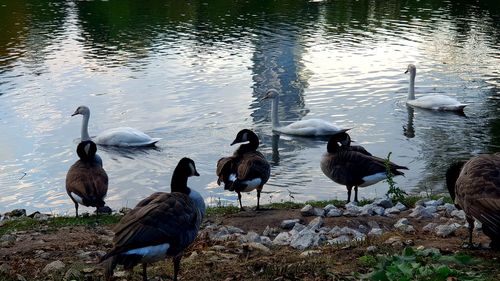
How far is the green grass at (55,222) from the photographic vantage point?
1261 centimetres

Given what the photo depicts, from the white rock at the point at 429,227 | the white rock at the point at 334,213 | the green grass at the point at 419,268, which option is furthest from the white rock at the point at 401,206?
the green grass at the point at 419,268

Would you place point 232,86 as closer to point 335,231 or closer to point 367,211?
point 367,211

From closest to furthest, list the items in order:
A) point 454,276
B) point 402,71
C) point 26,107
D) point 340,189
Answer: point 454,276 < point 340,189 < point 26,107 < point 402,71

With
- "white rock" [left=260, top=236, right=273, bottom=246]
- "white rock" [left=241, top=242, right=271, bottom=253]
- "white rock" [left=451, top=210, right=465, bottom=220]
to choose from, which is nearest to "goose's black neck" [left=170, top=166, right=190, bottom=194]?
"white rock" [left=241, top=242, right=271, bottom=253]

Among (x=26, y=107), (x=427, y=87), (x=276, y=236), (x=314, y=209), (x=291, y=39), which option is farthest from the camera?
(x=291, y=39)

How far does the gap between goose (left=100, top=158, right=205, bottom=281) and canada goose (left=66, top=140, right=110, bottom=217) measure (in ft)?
15.9

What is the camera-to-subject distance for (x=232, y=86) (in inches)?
1141

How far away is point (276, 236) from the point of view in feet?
37.4

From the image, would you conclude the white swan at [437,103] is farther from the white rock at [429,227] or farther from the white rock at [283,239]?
the white rock at [283,239]

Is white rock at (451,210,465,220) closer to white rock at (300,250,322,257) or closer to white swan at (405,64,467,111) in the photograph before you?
white rock at (300,250,322,257)

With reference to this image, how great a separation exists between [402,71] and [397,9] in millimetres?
19390

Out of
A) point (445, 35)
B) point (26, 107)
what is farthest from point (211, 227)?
point (445, 35)

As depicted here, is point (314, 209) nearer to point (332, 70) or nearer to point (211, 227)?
point (211, 227)

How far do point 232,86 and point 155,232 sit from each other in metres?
21.4
